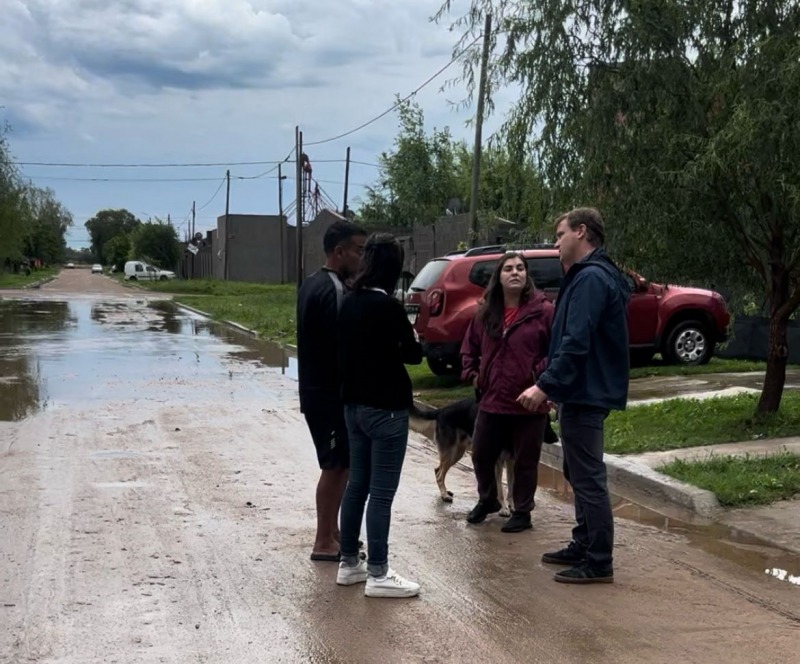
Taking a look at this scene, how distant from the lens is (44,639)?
4434 millimetres

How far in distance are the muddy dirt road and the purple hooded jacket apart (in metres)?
0.87

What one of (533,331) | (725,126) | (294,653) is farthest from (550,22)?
(294,653)

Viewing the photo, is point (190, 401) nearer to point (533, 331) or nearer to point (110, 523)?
point (110, 523)

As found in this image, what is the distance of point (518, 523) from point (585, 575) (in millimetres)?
1153

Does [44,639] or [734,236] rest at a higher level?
[734,236]

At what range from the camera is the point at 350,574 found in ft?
17.2

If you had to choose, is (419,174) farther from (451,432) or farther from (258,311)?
(451,432)

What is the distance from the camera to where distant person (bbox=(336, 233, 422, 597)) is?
4.97 metres

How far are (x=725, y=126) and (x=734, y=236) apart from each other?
1185mm

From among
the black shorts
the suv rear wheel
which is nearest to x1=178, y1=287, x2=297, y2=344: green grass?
the suv rear wheel

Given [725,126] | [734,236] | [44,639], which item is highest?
[725,126]

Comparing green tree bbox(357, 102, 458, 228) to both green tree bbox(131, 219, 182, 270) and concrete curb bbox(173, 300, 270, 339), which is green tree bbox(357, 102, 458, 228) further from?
green tree bbox(131, 219, 182, 270)

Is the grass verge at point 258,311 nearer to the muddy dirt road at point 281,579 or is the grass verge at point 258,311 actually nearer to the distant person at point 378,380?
the muddy dirt road at point 281,579

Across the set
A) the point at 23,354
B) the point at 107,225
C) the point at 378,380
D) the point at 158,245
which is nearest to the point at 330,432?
the point at 378,380
